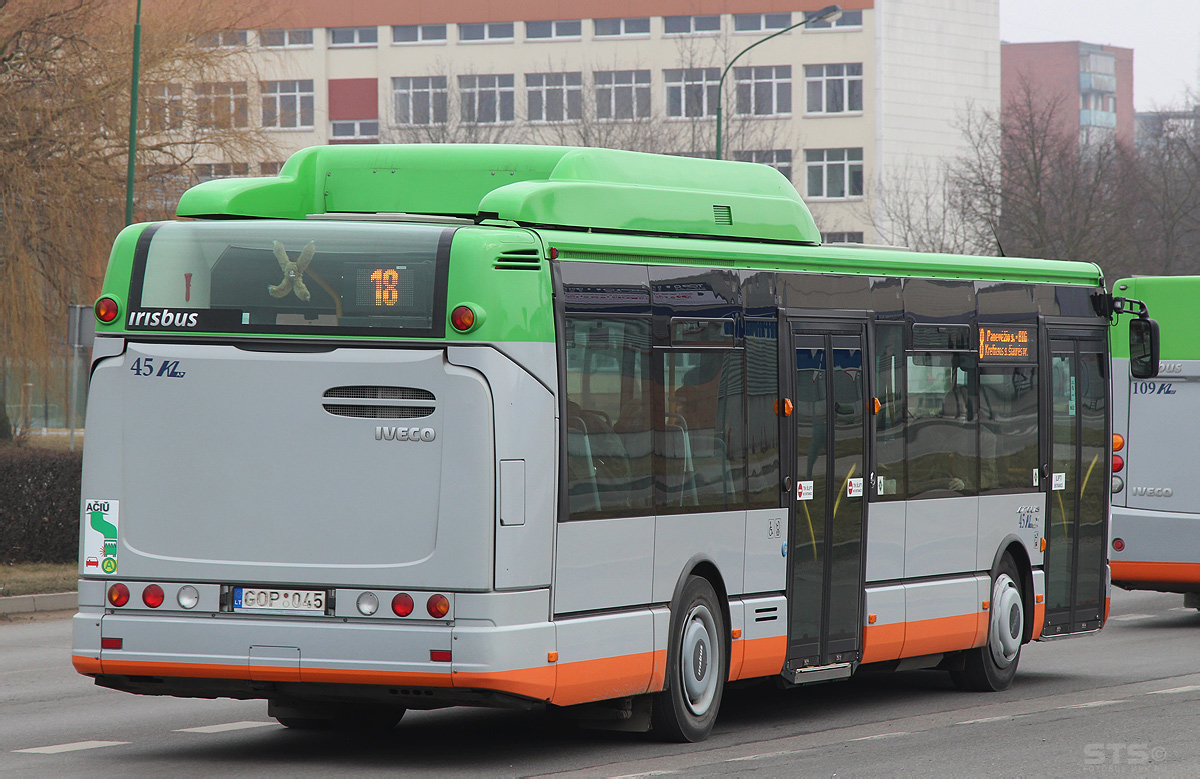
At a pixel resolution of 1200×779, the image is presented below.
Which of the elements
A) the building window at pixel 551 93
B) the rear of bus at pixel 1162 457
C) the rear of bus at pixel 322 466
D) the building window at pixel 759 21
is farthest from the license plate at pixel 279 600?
the building window at pixel 759 21

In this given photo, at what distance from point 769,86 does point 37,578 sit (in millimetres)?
62021

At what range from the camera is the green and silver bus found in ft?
27.7

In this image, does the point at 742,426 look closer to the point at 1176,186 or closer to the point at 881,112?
the point at 1176,186

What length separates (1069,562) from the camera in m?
13.6

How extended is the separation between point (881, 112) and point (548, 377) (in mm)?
70119

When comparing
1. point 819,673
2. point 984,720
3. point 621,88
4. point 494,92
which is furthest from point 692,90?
point 819,673

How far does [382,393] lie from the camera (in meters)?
8.53

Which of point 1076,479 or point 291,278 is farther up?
point 291,278

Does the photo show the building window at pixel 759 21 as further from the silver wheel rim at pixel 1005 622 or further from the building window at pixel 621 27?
the silver wheel rim at pixel 1005 622

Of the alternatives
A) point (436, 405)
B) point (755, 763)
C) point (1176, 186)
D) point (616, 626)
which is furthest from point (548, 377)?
point (1176, 186)

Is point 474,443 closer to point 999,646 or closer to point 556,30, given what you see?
point 999,646

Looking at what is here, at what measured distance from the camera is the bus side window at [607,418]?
8898 millimetres

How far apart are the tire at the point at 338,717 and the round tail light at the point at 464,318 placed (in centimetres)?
261

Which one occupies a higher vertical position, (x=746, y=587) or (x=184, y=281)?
(x=184, y=281)
